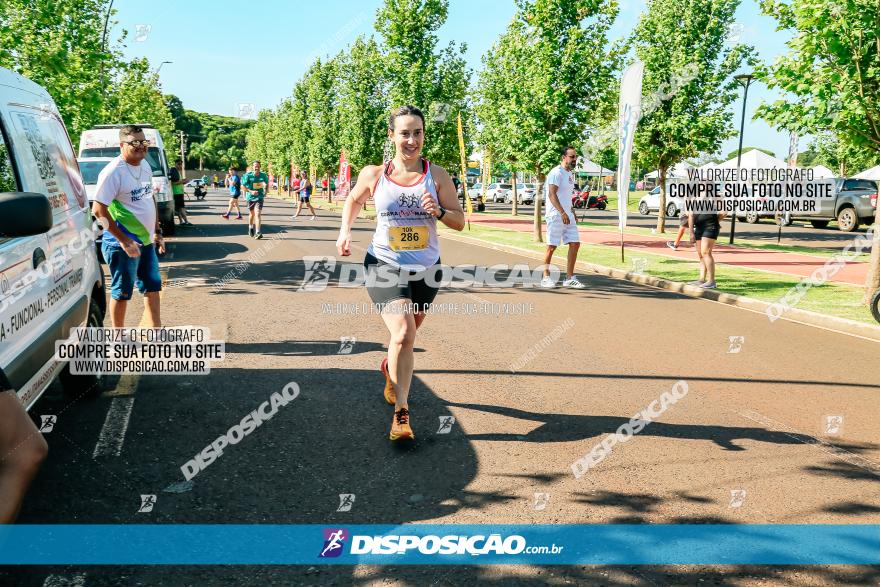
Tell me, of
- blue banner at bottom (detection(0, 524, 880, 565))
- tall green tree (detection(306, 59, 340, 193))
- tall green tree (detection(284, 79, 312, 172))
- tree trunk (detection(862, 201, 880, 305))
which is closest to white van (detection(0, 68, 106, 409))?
blue banner at bottom (detection(0, 524, 880, 565))

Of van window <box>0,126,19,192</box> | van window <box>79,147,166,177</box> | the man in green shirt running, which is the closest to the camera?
van window <box>0,126,19,192</box>

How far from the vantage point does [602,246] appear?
19094 millimetres

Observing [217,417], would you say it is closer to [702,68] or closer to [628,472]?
[628,472]

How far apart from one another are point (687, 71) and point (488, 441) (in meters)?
19.4

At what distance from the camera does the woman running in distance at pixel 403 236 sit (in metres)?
4.38

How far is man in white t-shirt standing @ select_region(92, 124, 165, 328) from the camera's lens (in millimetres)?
5691

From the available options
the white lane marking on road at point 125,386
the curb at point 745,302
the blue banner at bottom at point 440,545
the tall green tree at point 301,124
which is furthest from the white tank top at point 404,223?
the tall green tree at point 301,124

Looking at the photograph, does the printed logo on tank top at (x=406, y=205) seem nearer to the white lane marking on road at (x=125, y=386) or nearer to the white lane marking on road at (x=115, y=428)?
the white lane marking on road at (x=115, y=428)

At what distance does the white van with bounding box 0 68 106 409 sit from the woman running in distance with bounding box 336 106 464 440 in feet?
5.96

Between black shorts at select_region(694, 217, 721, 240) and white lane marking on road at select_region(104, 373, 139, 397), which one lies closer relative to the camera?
white lane marking on road at select_region(104, 373, 139, 397)

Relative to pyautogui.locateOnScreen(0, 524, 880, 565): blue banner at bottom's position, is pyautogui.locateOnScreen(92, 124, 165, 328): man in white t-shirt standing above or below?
above

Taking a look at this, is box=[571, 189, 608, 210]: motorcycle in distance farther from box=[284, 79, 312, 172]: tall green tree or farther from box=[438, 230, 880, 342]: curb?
box=[438, 230, 880, 342]: curb

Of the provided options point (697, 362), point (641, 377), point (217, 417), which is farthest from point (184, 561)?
point (697, 362)

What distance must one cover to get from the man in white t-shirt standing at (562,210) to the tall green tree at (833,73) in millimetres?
3030
